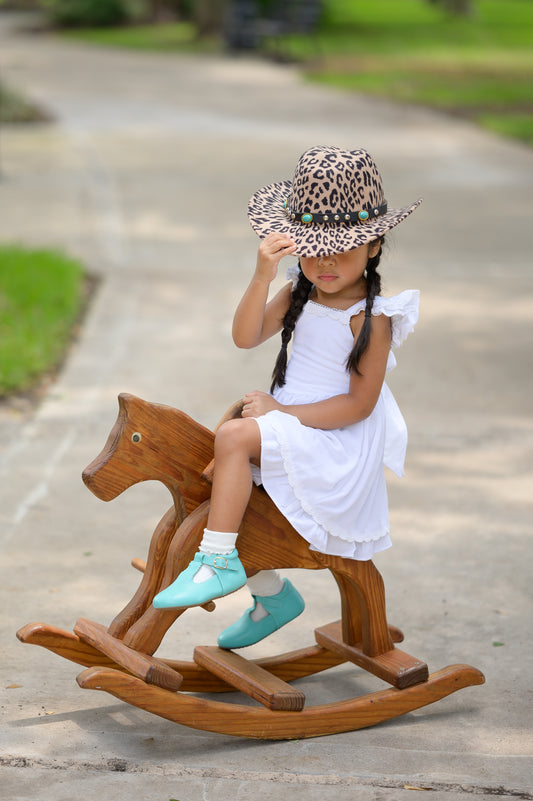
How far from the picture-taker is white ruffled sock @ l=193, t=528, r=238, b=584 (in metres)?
2.81

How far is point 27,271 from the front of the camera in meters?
7.84

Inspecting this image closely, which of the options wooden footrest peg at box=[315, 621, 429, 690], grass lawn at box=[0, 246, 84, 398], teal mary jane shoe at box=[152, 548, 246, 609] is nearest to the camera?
teal mary jane shoe at box=[152, 548, 246, 609]

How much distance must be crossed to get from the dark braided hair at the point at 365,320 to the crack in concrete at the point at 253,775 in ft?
3.41

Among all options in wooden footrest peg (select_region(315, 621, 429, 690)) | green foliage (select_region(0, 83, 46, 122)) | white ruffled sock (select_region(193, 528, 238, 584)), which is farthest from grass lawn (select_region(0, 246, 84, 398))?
green foliage (select_region(0, 83, 46, 122))

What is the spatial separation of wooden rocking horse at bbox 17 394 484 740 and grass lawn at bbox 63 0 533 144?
11654mm

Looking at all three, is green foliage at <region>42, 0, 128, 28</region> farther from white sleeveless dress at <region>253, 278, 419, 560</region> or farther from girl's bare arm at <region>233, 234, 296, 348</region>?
white sleeveless dress at <region>253, 278, 419, 560</region>

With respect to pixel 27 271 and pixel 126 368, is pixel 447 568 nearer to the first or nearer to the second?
pixel 126 368

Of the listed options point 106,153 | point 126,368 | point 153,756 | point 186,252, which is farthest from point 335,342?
point 106,153

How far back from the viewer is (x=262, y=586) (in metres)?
3.28

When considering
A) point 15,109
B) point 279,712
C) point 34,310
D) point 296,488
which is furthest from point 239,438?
point 15,109

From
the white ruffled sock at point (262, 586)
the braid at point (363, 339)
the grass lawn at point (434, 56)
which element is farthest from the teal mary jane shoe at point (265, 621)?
the grass lawn at point (434, 56)

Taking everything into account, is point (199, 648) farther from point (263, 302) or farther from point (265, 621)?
point (263, 302)

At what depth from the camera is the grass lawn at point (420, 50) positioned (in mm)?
17500

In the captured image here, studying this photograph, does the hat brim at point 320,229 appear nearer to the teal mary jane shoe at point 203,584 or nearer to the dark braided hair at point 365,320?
the dark braided hair at point 365,320
